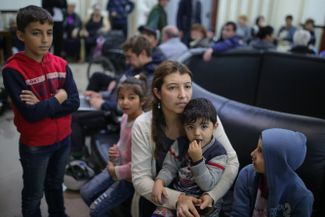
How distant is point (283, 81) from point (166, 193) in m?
2.55

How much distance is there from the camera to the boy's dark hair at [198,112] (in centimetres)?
139

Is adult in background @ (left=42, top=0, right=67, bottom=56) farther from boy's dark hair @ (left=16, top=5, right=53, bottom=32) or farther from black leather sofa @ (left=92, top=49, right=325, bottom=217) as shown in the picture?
black leather sofa @ (left=92, top=49, right=325, bottom=217)

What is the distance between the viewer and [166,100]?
150 cm

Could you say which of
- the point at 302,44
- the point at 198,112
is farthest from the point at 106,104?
the point at 302,44

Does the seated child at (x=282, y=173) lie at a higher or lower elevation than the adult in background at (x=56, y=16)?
lower

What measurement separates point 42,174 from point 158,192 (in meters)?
0.62

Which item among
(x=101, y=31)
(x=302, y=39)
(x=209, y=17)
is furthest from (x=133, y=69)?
(x=209, y=17)

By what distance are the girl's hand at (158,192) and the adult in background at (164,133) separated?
0.02 meters

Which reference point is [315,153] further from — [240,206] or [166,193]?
[166,193]

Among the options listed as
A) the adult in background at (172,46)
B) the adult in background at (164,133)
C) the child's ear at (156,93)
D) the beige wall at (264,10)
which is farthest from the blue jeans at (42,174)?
the beige wall at (264,10)

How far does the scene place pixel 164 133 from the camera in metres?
1.55

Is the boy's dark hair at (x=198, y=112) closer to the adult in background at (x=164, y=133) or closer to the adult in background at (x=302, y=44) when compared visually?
the adult in background at (x=164, y=133)

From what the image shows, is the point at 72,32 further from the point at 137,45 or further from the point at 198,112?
the point at 198,112

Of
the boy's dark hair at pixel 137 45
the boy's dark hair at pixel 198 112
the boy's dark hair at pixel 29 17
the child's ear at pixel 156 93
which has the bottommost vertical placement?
the boy's dark hair at pixel 198 112
